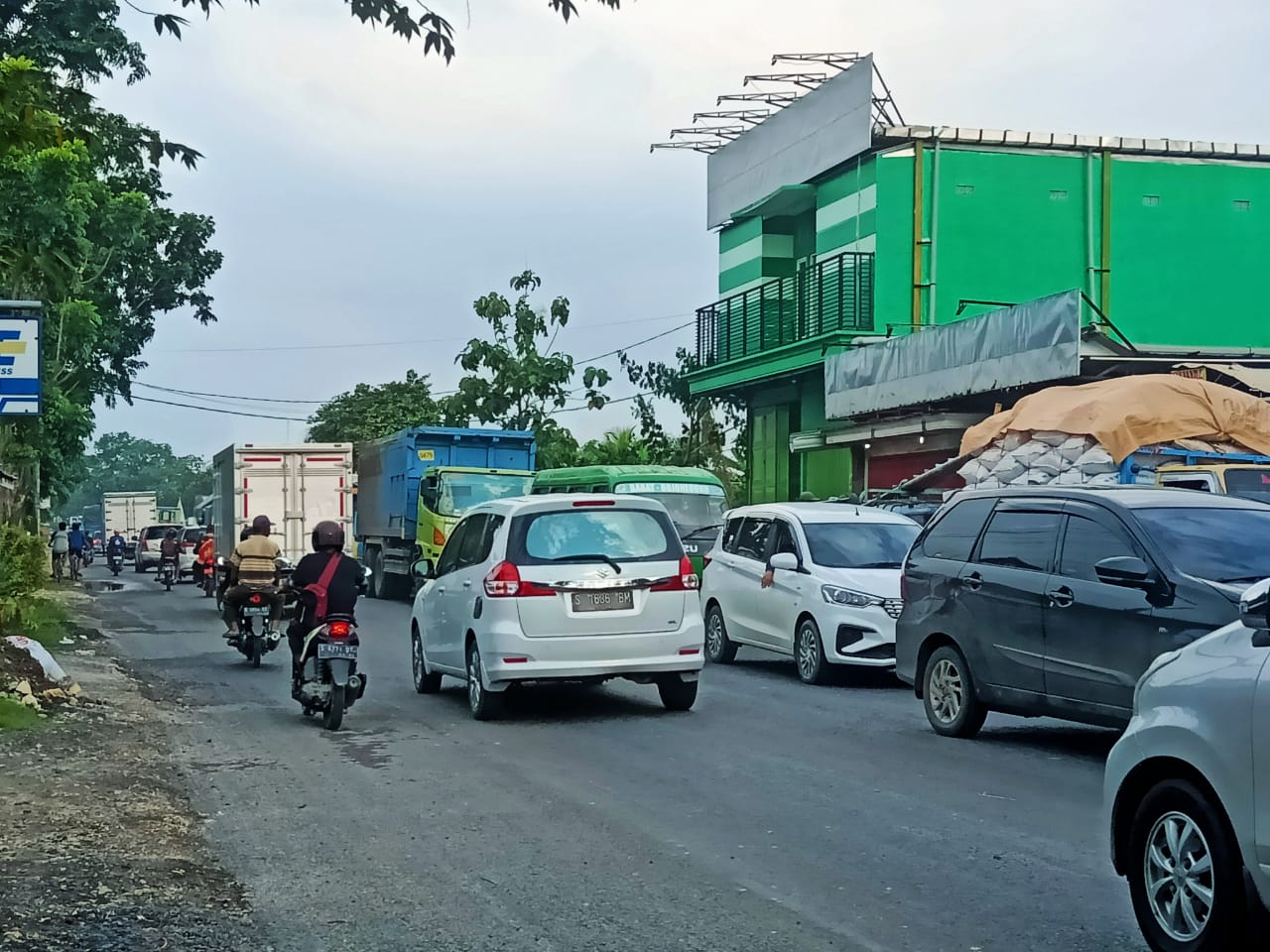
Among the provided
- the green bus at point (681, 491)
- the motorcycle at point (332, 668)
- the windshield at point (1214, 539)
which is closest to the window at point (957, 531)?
the windshield at point (1214, 539)

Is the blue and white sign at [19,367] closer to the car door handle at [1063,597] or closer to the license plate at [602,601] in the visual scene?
the license plate at [602,601]

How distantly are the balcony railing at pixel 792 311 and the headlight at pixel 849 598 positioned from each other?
676 inches

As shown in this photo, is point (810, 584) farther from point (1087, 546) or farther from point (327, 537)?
point (1087, 546)

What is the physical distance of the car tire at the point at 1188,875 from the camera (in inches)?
211

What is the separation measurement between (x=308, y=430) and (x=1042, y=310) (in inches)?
2435

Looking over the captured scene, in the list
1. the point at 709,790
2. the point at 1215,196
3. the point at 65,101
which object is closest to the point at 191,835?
the point at 709,790

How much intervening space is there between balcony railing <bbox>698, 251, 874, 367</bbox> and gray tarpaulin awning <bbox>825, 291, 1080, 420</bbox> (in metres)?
1.48

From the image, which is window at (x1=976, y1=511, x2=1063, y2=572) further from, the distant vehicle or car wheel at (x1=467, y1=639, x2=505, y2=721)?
the distant vehicle

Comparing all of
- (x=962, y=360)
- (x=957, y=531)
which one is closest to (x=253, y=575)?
(x=957, y=531)

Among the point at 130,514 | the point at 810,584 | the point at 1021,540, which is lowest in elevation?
the point at 810,584

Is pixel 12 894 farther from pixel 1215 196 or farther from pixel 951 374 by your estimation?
pixel 1215 196

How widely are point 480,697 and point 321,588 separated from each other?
1.58 m

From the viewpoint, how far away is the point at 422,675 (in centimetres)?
1552

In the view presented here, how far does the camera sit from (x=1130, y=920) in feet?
21.0
